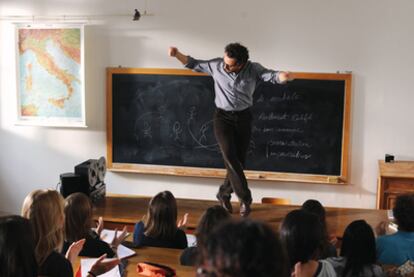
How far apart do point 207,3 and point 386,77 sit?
6.41 ft

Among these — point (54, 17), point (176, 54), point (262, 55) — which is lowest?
point (176, 54)

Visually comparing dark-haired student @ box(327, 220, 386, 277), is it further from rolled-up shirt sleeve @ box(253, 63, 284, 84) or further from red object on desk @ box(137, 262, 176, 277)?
rolled-up shirt sleeve @ box(253, 63, 284, 84)

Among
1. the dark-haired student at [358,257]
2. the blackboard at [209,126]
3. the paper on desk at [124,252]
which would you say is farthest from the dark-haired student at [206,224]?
the blackboard at [209,126]

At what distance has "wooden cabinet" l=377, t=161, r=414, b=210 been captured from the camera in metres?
4.50

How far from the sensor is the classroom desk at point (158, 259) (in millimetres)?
2377

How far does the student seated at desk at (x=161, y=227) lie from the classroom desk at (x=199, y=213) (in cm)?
88

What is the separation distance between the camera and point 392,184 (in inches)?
180

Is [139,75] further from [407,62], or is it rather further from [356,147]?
[407,62]

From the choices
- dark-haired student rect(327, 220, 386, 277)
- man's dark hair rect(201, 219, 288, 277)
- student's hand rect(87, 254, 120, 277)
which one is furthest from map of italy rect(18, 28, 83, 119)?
man's dark hair rect(201, 219, 288, 277)

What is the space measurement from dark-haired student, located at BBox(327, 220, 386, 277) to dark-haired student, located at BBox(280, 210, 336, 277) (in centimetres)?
15

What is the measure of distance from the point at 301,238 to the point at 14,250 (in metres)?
1.12

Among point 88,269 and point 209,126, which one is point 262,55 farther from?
point 88,269

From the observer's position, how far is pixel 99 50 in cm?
544

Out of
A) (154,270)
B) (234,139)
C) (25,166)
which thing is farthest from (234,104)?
(25,166)
